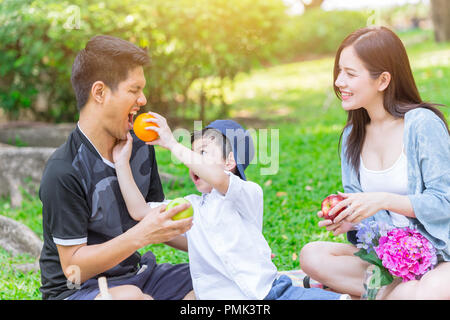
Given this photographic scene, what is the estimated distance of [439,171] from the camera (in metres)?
2.96

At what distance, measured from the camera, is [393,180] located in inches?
124

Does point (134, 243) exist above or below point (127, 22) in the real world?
below

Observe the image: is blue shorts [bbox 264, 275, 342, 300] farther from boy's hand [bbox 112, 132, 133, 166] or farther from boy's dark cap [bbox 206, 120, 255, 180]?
boy's hand [bbox 112, 132, 133, 166]

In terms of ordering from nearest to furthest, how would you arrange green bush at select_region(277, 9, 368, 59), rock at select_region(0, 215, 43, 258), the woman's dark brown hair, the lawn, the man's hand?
the man's hand < the woman's dark brown hair < the lawn < rock at select_region(0, 215, 43, 258) < green bush at select_region(277, 9, 368, 59)

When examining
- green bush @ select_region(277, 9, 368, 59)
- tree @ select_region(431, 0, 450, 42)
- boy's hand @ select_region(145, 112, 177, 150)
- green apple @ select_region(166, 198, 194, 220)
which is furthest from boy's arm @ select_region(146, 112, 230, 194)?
green bush @ select_region(277, 9, 368, 59)

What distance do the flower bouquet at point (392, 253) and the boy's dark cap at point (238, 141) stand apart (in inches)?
28.9

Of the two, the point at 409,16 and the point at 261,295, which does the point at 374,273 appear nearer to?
the point at 261,295

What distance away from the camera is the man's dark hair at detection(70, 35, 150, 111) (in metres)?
2.90

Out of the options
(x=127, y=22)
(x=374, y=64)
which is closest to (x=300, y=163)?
(x=127, y=22)

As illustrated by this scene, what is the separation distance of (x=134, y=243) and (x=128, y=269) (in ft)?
1.54

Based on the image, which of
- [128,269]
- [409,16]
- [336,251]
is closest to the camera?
[128,269]

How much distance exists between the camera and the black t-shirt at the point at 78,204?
275cm

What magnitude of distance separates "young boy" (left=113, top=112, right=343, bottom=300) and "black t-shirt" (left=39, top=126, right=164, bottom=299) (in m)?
0.09
